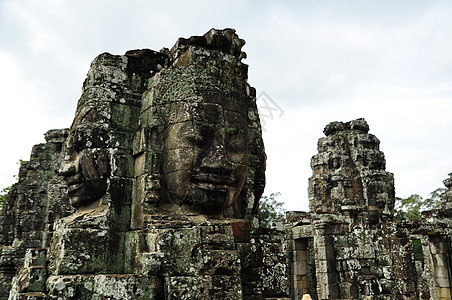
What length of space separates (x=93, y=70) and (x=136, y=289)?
2439mm

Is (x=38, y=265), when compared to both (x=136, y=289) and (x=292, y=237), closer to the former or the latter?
(x=136, y=289)

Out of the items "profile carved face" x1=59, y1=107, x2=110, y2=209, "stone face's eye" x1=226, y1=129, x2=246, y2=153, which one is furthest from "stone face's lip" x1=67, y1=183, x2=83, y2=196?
"stone face's eye" x1=226, y1=129, x2=246, y2=153

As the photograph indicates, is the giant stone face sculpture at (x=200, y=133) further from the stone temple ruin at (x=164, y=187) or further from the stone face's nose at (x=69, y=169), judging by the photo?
the stone face's nose at (x=69, y=169)

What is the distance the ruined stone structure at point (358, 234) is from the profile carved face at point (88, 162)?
9.51 meters

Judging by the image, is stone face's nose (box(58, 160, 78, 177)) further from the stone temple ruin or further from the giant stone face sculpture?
the giant stone face sculpture

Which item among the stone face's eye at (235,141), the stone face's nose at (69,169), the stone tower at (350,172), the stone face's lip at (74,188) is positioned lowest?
the stone face's lip at (74,188)

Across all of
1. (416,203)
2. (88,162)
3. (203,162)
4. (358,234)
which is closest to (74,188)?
(88,162)

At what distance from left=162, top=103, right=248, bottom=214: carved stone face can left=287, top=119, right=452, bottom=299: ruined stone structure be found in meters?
8.89

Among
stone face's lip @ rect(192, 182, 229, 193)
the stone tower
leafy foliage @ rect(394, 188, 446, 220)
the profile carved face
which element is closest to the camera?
stone face's lip @ rect(192, 182, 229, 193)

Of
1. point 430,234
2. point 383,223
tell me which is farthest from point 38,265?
point 430,234

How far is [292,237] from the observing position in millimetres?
14719

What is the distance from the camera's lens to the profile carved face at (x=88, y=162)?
4.36m

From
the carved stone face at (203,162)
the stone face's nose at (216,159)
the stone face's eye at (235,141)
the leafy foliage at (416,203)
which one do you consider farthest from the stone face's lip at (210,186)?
the leafy foliage at (416,203)

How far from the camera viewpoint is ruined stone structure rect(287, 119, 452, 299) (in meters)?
12.6
